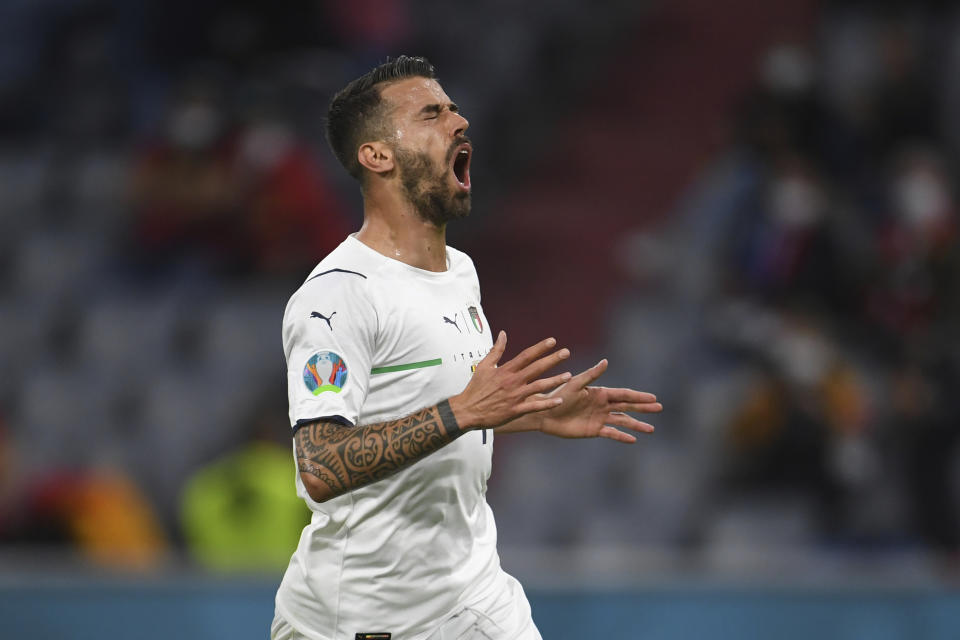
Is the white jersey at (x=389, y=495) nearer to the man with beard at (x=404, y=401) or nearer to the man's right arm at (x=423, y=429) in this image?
the man with beard at (x=404, y=401)

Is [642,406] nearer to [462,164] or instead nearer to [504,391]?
[504,391]

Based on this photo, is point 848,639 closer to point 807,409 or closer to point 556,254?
point 807,409

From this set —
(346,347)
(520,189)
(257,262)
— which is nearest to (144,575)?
(346,347)

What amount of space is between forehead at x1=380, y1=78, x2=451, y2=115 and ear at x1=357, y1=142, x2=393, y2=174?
10cm

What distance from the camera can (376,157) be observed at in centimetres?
345

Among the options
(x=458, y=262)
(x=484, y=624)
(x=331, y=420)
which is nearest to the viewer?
(x=331, y=420)

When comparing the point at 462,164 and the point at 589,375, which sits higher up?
the point at 462,164

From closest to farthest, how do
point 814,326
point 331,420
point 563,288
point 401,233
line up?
point 331,420, point 401,233, point 814,326, point 563,288

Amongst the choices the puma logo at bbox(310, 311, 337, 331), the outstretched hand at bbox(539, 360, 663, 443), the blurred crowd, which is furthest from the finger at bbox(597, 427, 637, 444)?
the blurred crowd

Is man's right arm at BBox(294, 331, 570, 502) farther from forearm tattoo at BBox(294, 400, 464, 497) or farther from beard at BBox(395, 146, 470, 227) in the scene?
beard at BBox(395, 146, 470, 227)

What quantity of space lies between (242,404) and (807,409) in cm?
325

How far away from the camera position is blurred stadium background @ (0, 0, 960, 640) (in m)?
5.66

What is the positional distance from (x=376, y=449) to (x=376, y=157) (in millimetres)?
858

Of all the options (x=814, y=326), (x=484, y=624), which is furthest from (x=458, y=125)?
(x=814, y=326)
